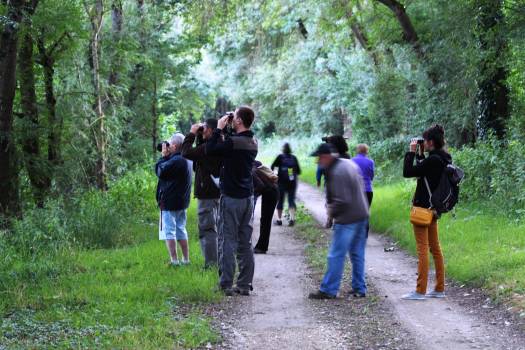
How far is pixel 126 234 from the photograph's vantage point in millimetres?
13281

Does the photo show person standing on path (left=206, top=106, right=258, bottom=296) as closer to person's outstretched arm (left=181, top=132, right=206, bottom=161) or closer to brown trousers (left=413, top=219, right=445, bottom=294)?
person's outstretched arm (left=181, top=132, right=206, bottom=161)

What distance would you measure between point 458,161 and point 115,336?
1155cm

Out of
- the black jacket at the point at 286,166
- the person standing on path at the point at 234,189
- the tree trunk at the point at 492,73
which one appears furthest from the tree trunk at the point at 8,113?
the tree trunk at the point at 492,73

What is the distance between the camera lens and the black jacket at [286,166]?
50.9 ft

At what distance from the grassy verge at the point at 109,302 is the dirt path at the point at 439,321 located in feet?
7.13

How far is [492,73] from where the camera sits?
1633 centimetres

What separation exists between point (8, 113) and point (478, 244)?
8186 millimetres

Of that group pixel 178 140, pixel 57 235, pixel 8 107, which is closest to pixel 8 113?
pixel 8 107

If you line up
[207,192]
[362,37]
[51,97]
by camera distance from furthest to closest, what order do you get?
[362,37], [51,97], [207,192]

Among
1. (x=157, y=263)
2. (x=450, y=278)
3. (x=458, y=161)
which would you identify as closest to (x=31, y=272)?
(x=157, y=263)

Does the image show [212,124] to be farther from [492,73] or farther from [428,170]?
[492,73]

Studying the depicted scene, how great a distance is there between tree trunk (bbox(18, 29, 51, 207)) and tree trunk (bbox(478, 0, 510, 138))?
9.76 m

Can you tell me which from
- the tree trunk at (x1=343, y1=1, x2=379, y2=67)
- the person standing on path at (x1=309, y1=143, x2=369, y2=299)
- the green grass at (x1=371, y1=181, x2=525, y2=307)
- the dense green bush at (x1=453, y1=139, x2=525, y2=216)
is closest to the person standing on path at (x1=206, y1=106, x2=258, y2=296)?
the person standing on path at (x1=309, y1=143, x2=369, y2=299)

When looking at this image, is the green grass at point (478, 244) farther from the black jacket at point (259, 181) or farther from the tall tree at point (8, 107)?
the tall tree at point (8, 107)
